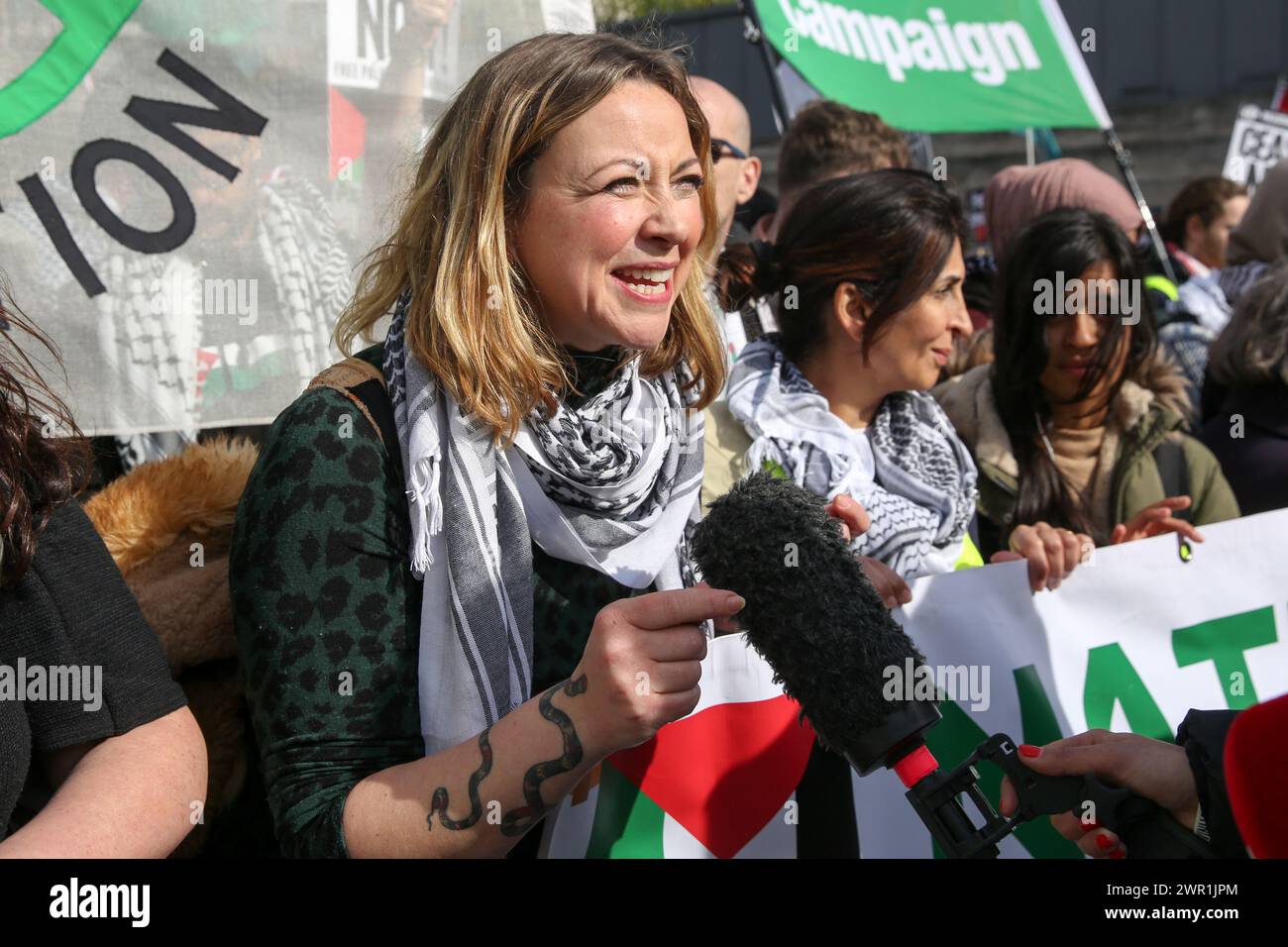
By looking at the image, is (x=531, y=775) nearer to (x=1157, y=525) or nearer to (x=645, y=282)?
(x=645, y=282)

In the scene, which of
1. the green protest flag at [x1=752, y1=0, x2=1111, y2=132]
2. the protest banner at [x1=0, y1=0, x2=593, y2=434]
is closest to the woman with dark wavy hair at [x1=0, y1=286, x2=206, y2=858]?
the protest banner at [x1=0, y1=0, x2=593, y2=434]

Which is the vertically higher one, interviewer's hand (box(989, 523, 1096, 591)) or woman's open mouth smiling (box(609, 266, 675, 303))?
woman's open mouth smiling (box(609, 266, 675, 303))

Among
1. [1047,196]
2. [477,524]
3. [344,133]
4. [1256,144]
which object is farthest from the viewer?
[1256,144]

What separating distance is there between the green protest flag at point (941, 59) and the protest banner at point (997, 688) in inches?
95.0

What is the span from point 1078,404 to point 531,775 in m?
2.21

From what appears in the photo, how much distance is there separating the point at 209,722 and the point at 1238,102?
50.5 feet

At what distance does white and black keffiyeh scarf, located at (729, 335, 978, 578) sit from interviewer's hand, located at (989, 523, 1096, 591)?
23cm

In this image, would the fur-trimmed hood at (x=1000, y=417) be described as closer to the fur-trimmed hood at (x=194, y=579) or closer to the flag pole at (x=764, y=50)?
the flag pole at (x=764, y=50)

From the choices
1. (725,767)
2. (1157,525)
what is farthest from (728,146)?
(725,767)

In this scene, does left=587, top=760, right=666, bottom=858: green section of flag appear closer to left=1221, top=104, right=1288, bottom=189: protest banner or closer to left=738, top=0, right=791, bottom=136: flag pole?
left=738, top=0, right=791, bottom=136: flag pole

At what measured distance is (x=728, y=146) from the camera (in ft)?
12.6

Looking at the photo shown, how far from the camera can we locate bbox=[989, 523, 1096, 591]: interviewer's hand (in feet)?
8.34

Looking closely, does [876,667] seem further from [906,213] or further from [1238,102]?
[1238,102]
